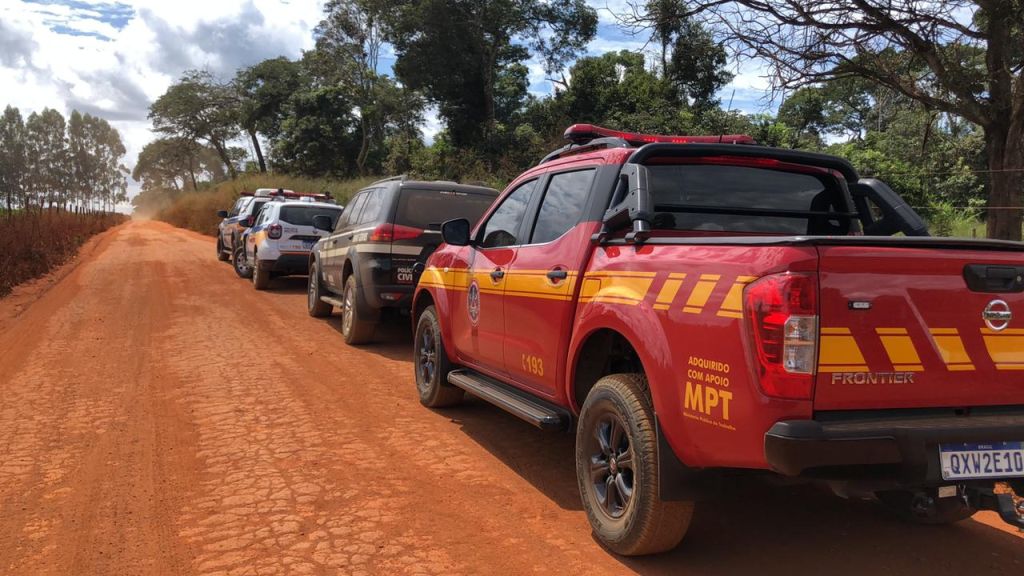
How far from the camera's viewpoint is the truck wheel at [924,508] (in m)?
3.79

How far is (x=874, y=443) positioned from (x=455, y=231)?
338 cm

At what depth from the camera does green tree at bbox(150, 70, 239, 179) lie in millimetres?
56656

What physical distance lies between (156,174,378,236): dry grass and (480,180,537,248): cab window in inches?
944

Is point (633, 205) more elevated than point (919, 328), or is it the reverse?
point (633, 205)

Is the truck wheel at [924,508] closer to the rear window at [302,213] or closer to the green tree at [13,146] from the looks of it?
the rear window at [302,213]

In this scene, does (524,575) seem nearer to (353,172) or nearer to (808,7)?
(808,7)

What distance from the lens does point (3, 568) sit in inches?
133

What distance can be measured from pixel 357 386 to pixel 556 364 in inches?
132

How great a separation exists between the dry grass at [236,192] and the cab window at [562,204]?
24.8 meters

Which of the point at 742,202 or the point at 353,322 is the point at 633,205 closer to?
the point at 742,202

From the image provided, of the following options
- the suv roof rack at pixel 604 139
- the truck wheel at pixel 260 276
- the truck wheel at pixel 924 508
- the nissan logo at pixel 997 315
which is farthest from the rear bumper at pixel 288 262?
the nissan logo at pixel 997 315

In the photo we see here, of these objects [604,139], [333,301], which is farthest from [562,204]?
[333,301]

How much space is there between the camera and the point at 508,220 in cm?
521

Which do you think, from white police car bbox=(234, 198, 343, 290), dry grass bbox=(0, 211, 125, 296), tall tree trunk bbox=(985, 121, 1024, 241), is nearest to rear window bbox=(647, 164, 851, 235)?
tall tree trunk bbox=(985, 121, 1024, 241)
